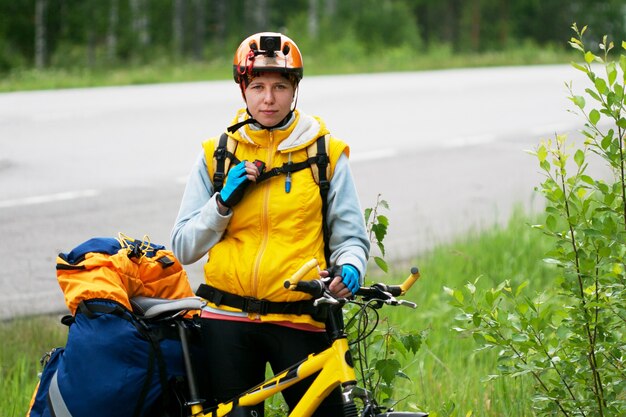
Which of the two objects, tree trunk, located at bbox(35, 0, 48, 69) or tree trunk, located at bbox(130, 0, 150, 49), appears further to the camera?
tree trunk, located at bbox(130, 0, 150, 49)

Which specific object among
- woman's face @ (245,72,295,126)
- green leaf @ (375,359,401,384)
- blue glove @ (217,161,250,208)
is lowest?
green leaf @ (375,359,401,384)

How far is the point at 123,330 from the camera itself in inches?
138

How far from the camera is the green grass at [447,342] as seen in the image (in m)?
4.80

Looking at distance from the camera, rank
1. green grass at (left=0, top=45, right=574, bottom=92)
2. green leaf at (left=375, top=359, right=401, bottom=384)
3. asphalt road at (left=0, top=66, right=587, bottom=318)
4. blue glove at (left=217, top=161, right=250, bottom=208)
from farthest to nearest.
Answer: green grass at (left=0, top=45, right=574, bottom=92)
asphalt road at (left=0, top=66, right=587, bottom=318)
green leaf at (left=375, top=359, right=401, bottom=384)
blue glove at (left=217, top=161, right=250, bottom=208)

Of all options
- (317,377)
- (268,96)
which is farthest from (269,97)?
(317,377)

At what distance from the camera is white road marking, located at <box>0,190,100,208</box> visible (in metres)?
9.38

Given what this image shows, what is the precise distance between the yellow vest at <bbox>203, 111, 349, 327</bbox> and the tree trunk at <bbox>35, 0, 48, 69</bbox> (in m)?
34.5

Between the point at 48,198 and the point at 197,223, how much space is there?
630 centimetres

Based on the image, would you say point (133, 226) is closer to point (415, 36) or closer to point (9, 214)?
point (9, 214)

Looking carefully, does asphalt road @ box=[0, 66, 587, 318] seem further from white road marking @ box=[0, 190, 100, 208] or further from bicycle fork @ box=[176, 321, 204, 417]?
bicycle fork @ box=[176, 321, 204, 417]

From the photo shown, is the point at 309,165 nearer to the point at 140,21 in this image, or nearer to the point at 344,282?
the point at 344,282

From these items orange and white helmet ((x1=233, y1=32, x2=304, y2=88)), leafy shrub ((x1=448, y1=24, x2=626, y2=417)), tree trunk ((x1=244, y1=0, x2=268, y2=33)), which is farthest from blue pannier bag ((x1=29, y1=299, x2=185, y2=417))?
tree trunk ((x1=244, y1=0, x2=268, y2=33))

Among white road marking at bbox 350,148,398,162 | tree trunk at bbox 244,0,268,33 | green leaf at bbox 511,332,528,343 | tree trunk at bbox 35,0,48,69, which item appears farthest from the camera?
tree trunk at bbox 244,0,268,33

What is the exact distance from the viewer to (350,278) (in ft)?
10.9
